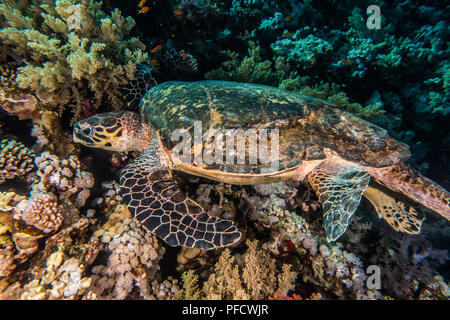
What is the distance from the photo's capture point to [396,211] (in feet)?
8.30

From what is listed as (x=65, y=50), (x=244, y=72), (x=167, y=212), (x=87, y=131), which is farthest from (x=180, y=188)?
(x=244, y=72)

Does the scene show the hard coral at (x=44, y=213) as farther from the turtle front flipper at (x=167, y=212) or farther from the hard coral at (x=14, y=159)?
the turtle front flipper at (x=167, y=212)

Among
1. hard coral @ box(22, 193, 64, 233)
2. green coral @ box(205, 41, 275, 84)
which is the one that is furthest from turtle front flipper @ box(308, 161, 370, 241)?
hard coral @ box(22, 193, 64, 233)

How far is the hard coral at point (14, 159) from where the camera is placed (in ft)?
6.64

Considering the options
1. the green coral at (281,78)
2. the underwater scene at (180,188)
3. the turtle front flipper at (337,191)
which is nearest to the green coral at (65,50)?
the underwater scene at (180,188)

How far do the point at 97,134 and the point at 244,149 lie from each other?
80.8 inches

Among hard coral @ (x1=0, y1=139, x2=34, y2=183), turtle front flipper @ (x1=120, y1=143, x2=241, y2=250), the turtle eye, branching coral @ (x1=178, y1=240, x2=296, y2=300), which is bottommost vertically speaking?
branching coral @ (x1=178, y1=240, x2=296, y2=300)

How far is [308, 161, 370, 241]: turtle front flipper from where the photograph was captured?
5.71ft

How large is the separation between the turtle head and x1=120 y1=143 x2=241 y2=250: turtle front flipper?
56 cm

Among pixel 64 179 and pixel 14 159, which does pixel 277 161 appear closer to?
pixel 64 179

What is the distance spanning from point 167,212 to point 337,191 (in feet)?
6.23

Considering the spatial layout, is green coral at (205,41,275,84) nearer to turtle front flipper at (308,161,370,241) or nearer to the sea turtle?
the sea turtle

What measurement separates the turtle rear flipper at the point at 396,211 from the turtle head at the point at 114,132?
3.58m

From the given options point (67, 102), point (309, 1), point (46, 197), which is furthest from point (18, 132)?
point (309, 1)
